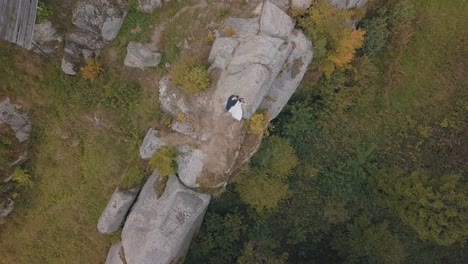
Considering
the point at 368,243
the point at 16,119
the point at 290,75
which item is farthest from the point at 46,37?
the point at 368,243

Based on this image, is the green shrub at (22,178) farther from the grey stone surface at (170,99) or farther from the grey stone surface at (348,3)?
the grey stone surface at (348,3)

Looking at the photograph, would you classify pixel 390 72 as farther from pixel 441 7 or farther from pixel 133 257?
pixel 133 257

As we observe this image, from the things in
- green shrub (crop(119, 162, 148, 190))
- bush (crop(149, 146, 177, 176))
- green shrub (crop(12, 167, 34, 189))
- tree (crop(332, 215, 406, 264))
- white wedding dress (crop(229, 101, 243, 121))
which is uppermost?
white wedding dress (crop(229, 101, 243, 121))

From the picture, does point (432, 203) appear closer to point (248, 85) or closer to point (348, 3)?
point (348, 3)

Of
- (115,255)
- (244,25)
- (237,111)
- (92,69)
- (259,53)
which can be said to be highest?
(244,25)

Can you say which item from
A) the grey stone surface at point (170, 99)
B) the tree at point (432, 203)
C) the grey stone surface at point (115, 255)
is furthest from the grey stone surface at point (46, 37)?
the tree at point (432, 203)

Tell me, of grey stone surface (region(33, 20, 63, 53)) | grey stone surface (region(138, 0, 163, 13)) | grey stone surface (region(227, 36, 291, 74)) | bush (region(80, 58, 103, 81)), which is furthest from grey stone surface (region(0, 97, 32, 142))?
grey stone surface (region(227, 36, 291, 74))

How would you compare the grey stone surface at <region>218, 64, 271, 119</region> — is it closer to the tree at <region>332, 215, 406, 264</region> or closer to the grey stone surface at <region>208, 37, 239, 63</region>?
the grey stone surface at <region>208, 37, 239, 63</region>
